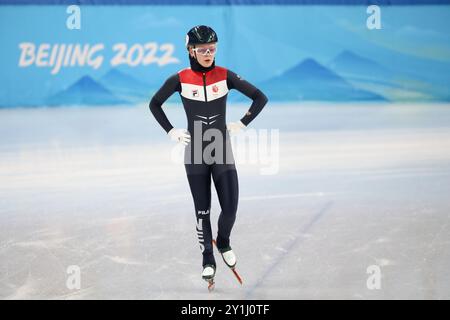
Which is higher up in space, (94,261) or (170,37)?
(170,37)

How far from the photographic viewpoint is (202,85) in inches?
145

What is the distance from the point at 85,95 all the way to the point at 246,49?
9.89ft

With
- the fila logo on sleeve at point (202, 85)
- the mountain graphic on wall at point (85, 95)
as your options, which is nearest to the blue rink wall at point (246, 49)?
the mountain graphic on wall at point (85, 95)

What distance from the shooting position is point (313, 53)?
11766 millimetres

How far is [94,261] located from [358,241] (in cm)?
180

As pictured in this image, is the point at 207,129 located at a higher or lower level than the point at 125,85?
lower

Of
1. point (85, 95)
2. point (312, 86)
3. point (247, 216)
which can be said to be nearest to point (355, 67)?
point (312, 86)

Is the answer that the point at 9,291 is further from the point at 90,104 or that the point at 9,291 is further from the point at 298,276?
the point at 90,104

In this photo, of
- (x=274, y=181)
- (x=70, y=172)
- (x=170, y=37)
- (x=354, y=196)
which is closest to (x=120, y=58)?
(x=170, y=37)

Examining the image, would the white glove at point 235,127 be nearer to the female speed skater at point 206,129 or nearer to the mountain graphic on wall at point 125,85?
the female speed skater at point 206,129

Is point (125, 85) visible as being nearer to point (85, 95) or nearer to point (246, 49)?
point (85, 95)

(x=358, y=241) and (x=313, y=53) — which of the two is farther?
(x=313, y=53)

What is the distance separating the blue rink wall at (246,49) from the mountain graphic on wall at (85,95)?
2 centimetres

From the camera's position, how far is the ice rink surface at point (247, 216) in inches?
151
